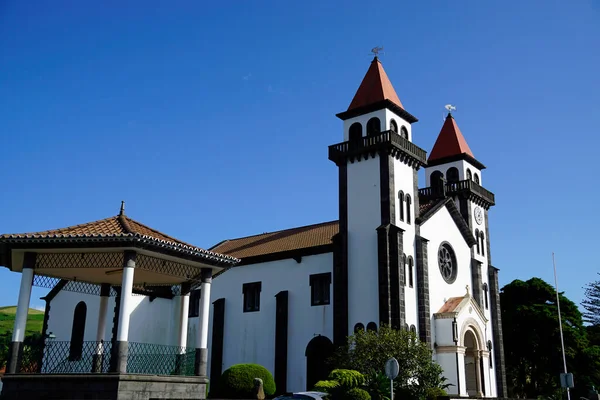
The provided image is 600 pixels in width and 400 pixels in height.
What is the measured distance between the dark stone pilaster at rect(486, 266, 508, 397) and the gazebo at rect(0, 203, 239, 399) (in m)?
25.3

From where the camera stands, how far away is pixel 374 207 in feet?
110

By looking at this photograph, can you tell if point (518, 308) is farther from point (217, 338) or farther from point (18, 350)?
point (18, 350)

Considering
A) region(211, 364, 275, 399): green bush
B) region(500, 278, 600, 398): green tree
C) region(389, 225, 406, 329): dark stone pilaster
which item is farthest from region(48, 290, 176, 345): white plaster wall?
region(500, 278, 600, 398): green tree

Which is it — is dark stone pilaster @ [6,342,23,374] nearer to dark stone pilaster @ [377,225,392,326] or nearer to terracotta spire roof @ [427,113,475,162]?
dark stone pilaster @ [377,225,392,326]

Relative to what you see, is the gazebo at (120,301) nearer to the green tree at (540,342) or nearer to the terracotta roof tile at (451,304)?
the terracotta roof tile at (451,304)

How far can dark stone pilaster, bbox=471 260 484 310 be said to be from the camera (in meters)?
40.0

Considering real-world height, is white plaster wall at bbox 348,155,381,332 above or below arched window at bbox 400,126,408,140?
below

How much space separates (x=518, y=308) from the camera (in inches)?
1900

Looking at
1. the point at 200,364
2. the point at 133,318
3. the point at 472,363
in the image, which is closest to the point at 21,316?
the point at 200,364

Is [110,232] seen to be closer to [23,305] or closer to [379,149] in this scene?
[23,305]

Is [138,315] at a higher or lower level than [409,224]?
lower

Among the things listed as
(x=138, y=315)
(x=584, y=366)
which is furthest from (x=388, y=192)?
(x=584, y=366)

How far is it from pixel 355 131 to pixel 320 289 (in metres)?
9.62

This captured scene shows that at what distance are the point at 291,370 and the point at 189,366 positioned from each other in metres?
16.2
